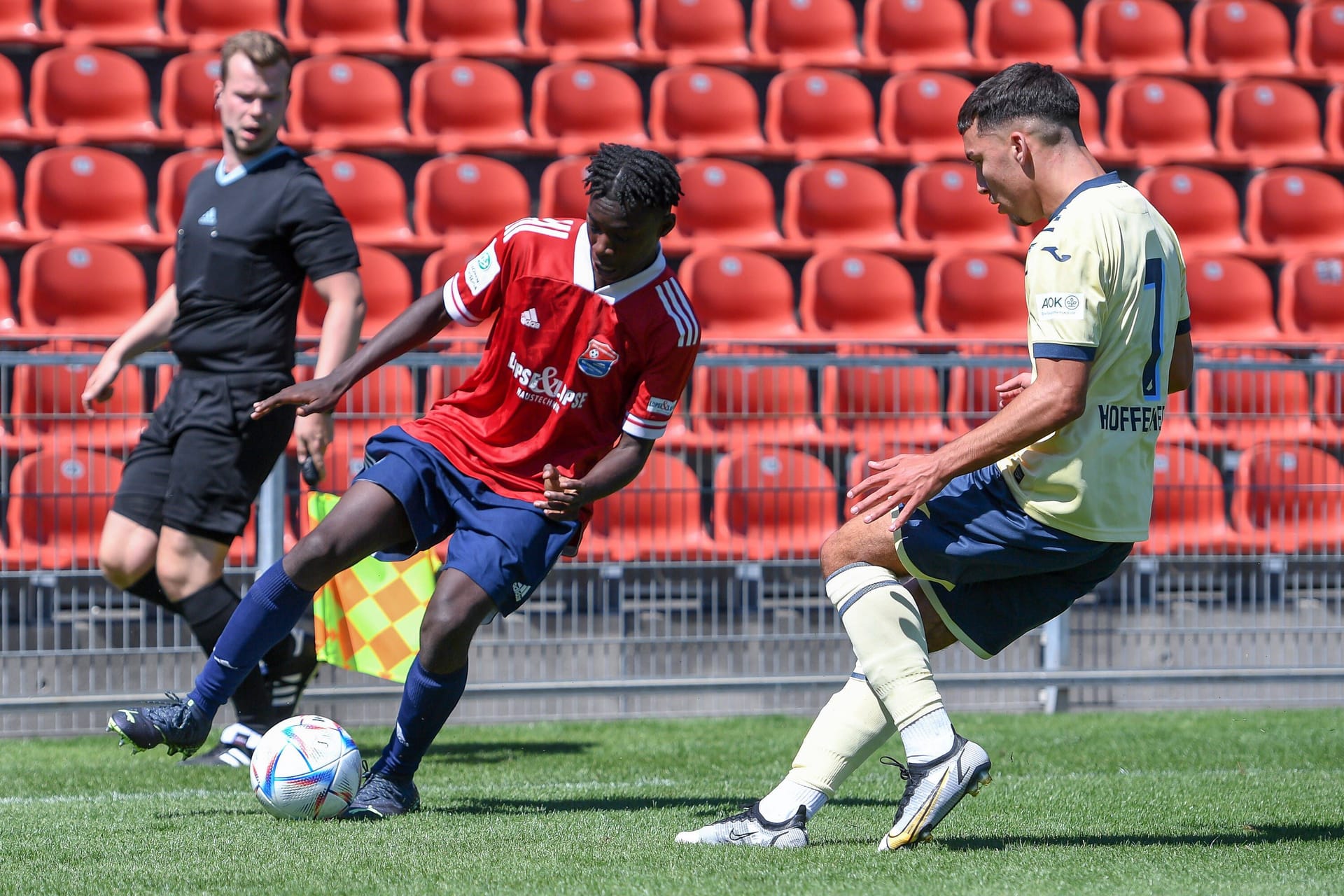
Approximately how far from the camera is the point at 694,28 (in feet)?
32.7

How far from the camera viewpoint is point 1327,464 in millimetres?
6508

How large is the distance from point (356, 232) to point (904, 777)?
630cm

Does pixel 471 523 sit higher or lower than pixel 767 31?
lower

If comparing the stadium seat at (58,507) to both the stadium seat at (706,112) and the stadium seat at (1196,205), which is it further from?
the stadium seat at (1196,205)

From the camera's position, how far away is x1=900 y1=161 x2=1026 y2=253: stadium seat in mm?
9367

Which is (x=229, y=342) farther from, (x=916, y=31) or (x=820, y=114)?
(x=916, y=31)

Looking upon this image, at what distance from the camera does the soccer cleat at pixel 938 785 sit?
305 centimetres

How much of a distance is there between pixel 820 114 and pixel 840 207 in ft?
2.64

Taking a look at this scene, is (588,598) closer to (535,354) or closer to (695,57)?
(535,354)

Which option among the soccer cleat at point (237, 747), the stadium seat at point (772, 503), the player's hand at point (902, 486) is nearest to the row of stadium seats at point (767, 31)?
the stadium seat at point (772, 503)

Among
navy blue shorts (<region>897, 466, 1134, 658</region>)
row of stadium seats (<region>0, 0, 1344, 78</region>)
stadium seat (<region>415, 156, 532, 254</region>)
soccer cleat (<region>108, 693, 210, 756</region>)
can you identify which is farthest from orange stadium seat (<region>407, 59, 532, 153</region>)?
navy blue shorts (<region>897, 466, 1134, 658</region>)

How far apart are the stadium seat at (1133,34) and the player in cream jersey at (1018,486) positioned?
26.0ft

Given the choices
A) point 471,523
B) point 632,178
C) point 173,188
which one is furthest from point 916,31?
point 471,523

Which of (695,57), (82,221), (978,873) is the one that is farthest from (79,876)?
(695,57)
